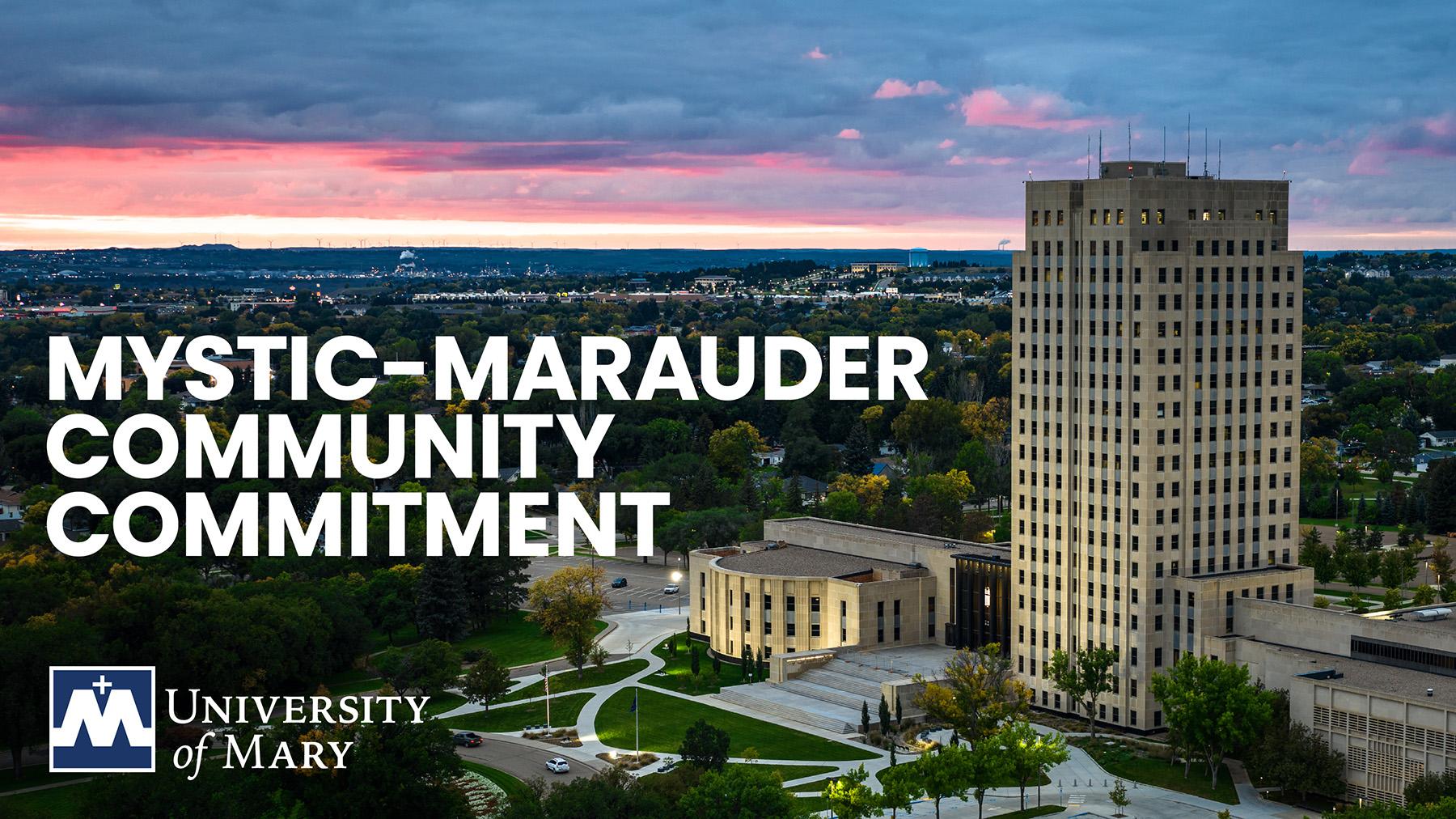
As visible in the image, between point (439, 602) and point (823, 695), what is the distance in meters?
37.6

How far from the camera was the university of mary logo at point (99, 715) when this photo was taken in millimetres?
96938

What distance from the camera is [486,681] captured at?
121 metres

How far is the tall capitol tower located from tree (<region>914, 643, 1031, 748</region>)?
17.3 feet

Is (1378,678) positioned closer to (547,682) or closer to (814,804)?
(814,804)

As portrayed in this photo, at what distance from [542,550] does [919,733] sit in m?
80.2

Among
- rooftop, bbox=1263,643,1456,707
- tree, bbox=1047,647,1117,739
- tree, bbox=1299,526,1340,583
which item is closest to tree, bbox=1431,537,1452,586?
tree, bbox=1299,526,1340,583

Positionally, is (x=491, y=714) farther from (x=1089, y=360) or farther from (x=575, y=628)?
(x=1089, y=360)

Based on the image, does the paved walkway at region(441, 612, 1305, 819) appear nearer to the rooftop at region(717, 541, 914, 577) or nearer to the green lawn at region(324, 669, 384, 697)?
the green lawn at region(324, 669, 384, 697)

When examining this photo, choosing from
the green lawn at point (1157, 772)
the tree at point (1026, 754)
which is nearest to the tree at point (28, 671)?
A: the tree at point (1026, 754)

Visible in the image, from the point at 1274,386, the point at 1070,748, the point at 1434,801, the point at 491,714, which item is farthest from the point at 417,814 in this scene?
the point at 1274,386

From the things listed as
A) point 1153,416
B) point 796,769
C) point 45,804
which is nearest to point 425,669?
point 45,804

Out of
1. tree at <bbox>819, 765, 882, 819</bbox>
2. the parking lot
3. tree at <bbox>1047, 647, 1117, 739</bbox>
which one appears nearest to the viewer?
tree at <bbox>819, 765, 882, 819</bbox>

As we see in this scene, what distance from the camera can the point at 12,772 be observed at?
110m

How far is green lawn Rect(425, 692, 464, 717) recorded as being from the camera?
124 metres
